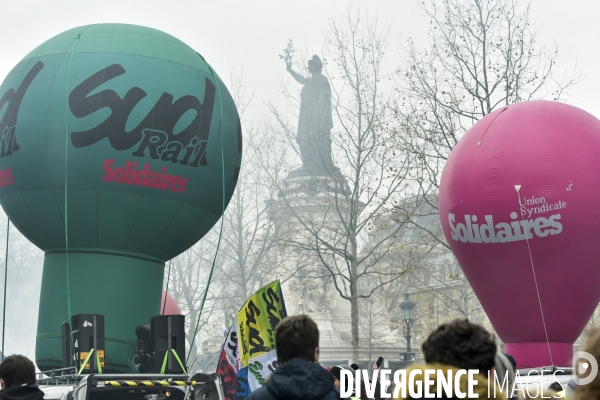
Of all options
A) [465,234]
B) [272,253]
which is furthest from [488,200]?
[272,253]

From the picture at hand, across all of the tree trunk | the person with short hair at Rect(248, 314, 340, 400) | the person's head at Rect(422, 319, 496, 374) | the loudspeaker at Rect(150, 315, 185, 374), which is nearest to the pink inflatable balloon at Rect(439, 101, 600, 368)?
the loudspeaker at Rect(150, 315, 185, 374)

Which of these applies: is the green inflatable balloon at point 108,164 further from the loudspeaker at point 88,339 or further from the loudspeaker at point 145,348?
the loudspeaker at point 88,339

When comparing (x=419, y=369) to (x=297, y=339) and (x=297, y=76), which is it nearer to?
(x=297, y=339)

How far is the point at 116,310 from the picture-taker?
13.9m

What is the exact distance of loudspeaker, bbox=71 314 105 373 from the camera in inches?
473

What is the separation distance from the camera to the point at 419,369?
→ 3254mm

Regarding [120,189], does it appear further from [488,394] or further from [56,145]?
[488,394]

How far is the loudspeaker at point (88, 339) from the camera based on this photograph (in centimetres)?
1202

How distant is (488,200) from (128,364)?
5986mm

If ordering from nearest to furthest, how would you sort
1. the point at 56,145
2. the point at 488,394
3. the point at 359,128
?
the point at 488,394 < the point at 56,145 < the point at 359,128

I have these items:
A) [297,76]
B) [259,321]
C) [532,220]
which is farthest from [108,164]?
[297,76]

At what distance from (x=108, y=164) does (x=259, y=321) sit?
10.7 ft

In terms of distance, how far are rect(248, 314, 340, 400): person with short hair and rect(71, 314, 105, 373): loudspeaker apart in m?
7.72

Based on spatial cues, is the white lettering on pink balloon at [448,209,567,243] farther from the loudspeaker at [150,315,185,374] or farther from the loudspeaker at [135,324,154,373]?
the loudspeaker at [135,324,154,373]
